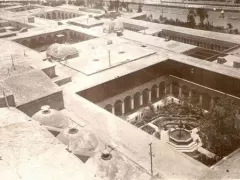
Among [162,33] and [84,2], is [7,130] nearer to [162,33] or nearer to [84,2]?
[162,33]

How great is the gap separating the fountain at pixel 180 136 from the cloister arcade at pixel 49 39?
20835 millimetres

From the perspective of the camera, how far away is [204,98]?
27.1 metres

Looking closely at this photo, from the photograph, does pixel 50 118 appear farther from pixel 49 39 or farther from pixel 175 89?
pixel 49 39

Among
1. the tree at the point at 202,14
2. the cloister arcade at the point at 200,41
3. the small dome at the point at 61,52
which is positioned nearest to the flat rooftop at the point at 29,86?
the small dome at the point at 61,52

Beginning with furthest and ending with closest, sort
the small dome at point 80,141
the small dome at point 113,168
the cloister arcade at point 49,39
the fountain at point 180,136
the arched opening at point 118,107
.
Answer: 1. the cloister arcade at point 49,39
2. the arched opening at point 118,107
3. the fountain at point 180,136
4. the small dome at point 80,141
5. the small dome at point 113,168

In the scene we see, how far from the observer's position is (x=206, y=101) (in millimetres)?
26922

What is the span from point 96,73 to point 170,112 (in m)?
7.25

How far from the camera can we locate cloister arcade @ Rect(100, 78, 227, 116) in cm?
Result: 2664

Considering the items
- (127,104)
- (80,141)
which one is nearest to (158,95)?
(127,104)

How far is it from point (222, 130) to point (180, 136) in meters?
3.21

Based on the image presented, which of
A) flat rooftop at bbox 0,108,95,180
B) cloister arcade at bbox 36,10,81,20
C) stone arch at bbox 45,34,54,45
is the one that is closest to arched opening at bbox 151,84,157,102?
flat rooftop at bbox 0,108,95,180

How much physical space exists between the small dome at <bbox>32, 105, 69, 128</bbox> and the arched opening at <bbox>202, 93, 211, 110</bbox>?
13.7 meters

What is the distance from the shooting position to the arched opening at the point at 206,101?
2672cm

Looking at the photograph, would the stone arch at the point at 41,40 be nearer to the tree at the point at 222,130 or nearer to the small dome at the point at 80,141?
the small dome at the point at 80,141
